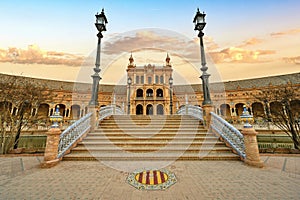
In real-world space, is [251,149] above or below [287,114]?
below

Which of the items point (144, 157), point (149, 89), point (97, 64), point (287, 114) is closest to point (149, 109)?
point (149, 89)

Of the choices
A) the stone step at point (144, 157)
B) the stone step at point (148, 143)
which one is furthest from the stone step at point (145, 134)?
the stone step at point (144, 157)

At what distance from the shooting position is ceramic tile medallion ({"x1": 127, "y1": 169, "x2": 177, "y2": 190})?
311 centimetres

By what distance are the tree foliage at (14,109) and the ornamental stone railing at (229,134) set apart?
39.3 feet

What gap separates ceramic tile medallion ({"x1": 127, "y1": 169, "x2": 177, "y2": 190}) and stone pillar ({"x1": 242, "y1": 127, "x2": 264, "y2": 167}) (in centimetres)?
298

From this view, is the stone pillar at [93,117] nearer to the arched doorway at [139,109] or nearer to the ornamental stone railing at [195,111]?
the ornamental stone railing at [195,111]

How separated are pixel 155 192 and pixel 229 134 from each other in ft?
15.4

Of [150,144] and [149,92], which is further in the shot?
[149,92]

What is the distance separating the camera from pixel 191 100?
1652 inches

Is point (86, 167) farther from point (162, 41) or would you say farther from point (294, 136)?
point (294, 136)

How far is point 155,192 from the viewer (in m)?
2.87

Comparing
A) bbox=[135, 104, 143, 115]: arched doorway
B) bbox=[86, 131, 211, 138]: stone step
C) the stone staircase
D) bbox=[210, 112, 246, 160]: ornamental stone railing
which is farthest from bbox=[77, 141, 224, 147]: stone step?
bbox=[135, 104, 143, 115]: arched doorway

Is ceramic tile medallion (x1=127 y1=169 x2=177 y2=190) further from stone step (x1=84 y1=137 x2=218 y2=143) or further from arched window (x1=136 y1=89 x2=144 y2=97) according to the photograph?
arched window (x1=136 y1=89 x2=144 y2=97)

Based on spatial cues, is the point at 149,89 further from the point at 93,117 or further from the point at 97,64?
the point at 93,117
